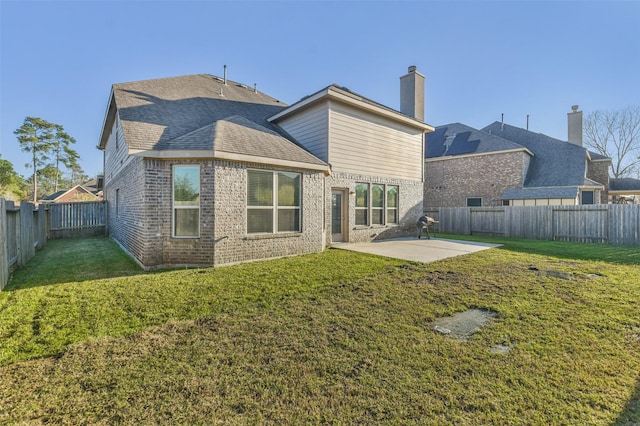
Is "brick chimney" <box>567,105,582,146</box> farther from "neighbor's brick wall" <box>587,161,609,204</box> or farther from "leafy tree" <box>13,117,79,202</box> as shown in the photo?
"leafy tree" <box>13,117,79,202</box>

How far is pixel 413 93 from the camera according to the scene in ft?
45.2

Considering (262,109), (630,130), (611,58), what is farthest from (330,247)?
(630,130)

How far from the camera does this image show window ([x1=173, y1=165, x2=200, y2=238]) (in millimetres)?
6855

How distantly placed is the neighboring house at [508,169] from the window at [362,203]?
524 inches

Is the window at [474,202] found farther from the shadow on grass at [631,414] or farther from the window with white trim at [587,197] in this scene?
the shadow on grass at [631,414]

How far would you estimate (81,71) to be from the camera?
1392 cm

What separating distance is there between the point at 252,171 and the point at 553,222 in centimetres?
1403

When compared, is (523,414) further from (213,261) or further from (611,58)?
(611,58)

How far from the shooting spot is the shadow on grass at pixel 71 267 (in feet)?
18.5

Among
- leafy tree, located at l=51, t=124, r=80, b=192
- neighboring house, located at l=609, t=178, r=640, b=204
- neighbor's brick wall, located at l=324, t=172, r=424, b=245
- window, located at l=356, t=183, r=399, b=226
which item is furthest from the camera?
leafy tree, located at l=51, t=124, r=80, b=192

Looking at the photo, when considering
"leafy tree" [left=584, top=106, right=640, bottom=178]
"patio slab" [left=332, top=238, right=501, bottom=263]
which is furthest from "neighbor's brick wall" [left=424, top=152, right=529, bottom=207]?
"leafy tree" [left=584, top=106, right=640, bottom=178]

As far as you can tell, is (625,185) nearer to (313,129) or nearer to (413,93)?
(413,93)

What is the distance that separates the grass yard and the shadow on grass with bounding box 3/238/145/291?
5.1 inches

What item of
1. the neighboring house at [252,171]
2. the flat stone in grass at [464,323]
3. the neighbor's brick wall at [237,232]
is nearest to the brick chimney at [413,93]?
the neighboring house at [252,171]
